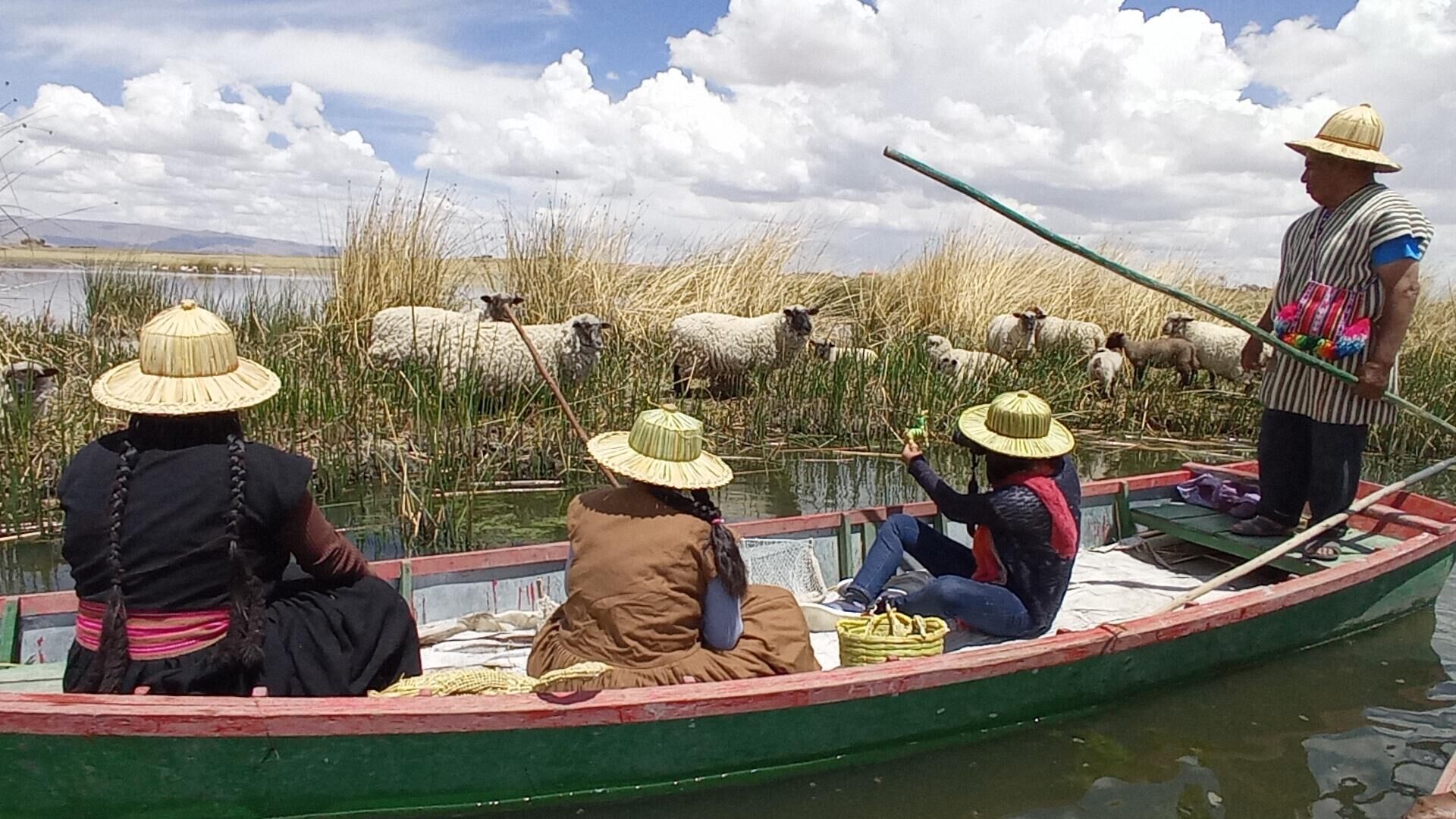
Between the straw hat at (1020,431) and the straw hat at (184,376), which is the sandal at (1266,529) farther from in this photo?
the straw hat at (184,376)

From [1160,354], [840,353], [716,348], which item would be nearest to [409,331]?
[716,348]

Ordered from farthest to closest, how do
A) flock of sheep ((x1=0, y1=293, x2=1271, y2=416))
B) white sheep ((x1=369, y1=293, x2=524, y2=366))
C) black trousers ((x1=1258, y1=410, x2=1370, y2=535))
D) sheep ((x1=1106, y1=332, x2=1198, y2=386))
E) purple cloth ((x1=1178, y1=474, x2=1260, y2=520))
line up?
sheep ((x1=1106, y1=332, x2=1198, y2=386))
white sheep ((x1=369, y1=293, x2=524, y2=366))
flock of sheep ((x1=0, y1=293, x2=1271, y2=416))
purple cloth ((x1=1178, y1=474, x2=1260, y2=520))
black trousers ((x1=1258, y1=410, x2=1370, y2=535))

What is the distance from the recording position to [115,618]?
2.66 m

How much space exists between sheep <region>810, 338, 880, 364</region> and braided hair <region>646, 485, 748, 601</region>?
5571 mm

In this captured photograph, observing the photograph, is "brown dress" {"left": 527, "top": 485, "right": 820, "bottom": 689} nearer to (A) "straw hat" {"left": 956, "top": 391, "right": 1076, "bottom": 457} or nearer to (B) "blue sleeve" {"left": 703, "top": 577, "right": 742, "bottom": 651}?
(B) "blue sleeve" {"left": 703, "top": 577, "right": 742, "bottom": 651}

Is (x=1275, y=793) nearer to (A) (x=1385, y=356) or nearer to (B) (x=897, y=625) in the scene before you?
(B) (x=897, y=625)

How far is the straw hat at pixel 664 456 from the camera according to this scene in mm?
3105

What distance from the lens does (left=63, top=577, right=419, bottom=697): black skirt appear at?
279 cm

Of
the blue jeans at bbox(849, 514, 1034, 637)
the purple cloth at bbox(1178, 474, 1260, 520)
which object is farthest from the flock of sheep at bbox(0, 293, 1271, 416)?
the blue jeans at bbox(849, 514, 1034, 637)

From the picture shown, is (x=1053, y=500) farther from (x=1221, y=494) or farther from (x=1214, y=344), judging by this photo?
(x=1214, y=344)

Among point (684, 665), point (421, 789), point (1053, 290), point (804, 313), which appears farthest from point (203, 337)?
point (1053, 290)

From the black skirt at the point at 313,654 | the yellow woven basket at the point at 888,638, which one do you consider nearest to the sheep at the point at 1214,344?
the yellow woven basket at the point at 888,638

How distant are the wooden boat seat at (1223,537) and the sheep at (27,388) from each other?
6.00 meters

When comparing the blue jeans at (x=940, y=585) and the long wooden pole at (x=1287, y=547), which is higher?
the long wooden pole at (x=1287, y=547)
